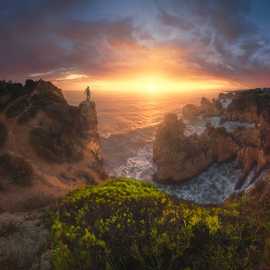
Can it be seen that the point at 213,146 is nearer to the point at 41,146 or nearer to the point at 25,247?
the point at 41,146

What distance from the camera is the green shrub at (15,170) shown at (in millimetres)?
21766

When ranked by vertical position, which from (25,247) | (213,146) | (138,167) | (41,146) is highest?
(25,247)

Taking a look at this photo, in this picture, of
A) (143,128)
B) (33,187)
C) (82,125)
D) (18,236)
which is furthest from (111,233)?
(143,128)

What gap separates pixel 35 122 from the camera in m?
31.0

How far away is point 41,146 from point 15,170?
18.8 ft

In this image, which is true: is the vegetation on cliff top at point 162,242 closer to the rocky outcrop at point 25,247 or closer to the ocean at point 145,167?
the rocky outcrop at point 25,247

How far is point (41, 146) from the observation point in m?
28.0

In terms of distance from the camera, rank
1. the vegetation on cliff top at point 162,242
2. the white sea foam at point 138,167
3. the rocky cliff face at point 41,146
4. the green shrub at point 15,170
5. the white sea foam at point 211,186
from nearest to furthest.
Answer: the vegetation on cliff top at point 162,242 → the rocky cliff face at point 41,146 → the green shrub at point 15,170 → the white sea foam at point 211,186 → the white sea foam at point 138,167

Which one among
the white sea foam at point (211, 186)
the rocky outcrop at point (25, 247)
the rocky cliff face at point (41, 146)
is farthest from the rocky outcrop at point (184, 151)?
the rocky outcrop at point (25, 247)

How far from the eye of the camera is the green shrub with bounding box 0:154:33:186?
21766 mm

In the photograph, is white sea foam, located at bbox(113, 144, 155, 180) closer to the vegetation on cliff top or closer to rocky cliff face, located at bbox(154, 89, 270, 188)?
rocky cliff face, located at bbox(154, 89, 270, 188)

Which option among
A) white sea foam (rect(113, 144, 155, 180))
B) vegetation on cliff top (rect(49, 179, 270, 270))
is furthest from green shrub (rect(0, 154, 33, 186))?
white sea foam (rect(113, 144, 155, 180))

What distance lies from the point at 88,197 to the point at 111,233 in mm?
3218

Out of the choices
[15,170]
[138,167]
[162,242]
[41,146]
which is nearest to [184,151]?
[138,167]
